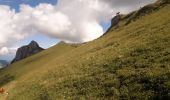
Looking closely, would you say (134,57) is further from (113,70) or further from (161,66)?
(161,66)

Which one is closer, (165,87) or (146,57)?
(165,87)

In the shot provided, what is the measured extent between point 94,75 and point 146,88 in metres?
11.7

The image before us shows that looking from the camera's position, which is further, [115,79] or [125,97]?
[115,79]

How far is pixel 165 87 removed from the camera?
23219 mm

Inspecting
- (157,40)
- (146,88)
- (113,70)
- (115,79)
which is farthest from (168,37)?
(146,88)

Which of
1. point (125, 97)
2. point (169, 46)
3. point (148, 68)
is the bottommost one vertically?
point (125, 97)

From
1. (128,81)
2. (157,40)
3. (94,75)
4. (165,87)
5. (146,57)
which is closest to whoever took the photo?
(165,87)

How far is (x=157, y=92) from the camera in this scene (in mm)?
23266

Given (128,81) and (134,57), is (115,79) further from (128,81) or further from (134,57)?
(134,57)

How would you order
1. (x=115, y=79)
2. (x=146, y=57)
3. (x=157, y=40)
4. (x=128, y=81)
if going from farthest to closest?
(x=157, y=40)
(x=146, y=57)
(x=115, y=79)
(x=128, y=81)

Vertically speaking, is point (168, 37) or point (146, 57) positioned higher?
point (168, 37)

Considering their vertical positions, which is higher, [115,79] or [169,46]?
[169,46]

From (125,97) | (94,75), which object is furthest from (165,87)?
(94,75)

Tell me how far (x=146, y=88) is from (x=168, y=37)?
14.0 meters
